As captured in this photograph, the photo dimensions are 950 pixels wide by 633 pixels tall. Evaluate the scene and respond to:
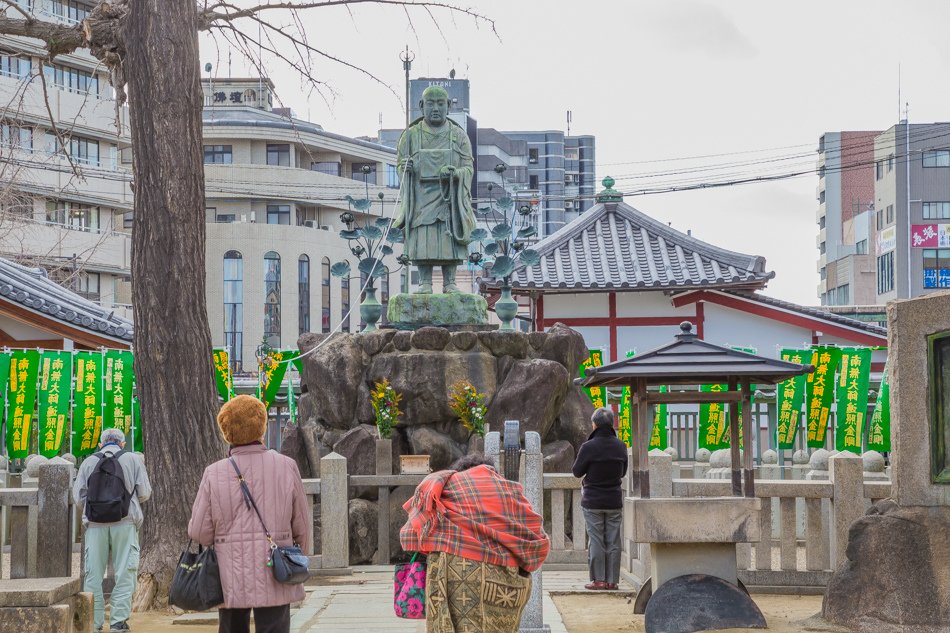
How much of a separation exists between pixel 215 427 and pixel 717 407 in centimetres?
1089

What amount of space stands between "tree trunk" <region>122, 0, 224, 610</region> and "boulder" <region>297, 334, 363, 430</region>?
5941mm

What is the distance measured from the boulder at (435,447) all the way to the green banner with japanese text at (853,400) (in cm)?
664

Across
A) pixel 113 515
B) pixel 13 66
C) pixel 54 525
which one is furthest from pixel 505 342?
pixel 13 66

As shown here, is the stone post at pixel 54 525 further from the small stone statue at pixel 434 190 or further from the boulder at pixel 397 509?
the small stone statue at pixel 434 190

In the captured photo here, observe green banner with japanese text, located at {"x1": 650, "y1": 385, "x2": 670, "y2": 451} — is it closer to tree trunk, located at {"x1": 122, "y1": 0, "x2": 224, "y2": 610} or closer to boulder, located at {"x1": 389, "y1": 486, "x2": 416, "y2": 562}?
boulder, located at {"x1": 389, "y1": 486, "x2": 416, "y2": 562}

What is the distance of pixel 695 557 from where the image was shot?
972 cm

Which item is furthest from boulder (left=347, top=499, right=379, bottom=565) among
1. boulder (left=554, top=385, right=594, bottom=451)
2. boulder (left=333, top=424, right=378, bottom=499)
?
boulder (left=554, top=385, right=594, bottom=451)

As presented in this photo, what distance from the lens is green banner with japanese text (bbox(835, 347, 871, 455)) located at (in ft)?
64.5

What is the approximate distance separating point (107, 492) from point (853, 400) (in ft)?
43.6

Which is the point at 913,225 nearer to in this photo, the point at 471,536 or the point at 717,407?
the point at 717,407

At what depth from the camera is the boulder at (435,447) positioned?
1655 centimetres

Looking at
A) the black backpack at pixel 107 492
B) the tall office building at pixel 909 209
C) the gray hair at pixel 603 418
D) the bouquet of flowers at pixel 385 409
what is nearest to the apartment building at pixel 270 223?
the tall office building at pixel 909 209

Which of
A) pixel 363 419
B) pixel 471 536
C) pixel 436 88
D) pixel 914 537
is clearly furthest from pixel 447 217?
pixel 471 536

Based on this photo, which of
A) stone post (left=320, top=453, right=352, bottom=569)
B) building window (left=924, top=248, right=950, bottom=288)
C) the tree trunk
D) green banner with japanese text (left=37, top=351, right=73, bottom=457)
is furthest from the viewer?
building window (left=924, top=248, right=950, bottom=288)
